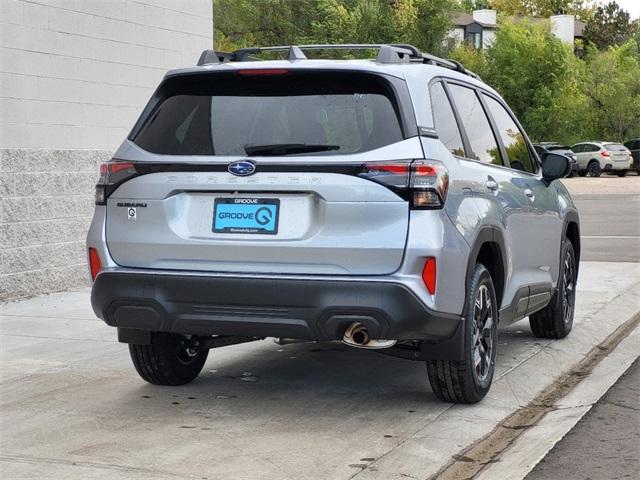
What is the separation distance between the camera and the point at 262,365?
7598mm

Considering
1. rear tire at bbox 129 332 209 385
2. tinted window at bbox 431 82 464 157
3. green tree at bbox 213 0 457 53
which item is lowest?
rear tire at bbox 129 332 209 385

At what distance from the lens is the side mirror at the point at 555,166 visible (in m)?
8.06

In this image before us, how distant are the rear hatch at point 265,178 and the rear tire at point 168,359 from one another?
85 centimetres

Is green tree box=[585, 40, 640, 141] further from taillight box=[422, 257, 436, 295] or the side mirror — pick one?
taillight box=[422, 257, 436, 295]

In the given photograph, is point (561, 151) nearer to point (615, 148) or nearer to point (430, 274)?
point (430, 274)

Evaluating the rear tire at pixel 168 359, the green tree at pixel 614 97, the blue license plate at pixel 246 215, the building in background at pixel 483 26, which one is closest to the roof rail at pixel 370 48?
the blue license plate at pixel 246 215

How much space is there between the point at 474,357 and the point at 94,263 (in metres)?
2.11

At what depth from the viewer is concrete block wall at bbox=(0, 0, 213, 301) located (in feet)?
33.7

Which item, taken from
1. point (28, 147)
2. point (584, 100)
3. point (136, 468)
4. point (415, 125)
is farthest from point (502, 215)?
point (584, 100)

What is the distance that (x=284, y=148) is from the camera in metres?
5.80

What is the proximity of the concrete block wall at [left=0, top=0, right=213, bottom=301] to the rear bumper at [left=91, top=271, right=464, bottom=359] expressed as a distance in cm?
458

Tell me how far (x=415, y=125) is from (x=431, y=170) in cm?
27

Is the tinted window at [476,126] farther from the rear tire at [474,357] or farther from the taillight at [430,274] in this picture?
the taillight at [430,274]

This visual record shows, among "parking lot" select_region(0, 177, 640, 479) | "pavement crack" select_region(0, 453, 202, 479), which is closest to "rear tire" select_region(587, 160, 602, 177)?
"parking lot" select_region(0, 177, 640, 479)
